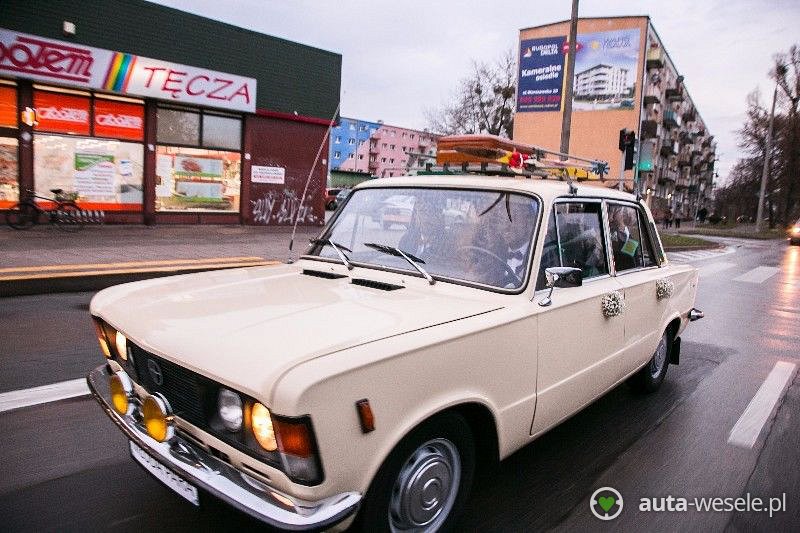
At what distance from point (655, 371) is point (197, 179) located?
50.4 ft

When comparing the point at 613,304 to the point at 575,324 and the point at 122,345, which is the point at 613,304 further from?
the point at 122,345

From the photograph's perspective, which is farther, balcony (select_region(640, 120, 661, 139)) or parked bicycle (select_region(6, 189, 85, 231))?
balcony (select_region(640, 120, 661, 139))

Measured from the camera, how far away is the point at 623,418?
4016mm

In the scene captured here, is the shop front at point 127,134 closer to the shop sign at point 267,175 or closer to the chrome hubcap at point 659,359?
the shop sign at point 267,175

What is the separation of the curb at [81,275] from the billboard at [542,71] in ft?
89.6

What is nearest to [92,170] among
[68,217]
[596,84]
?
[68,217]

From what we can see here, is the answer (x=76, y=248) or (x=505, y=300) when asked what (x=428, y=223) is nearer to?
(x=505, y=300)

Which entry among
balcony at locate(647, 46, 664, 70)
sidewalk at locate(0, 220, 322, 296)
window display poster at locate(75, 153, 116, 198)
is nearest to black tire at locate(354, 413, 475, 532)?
sidewalk at locate(0, 220, 322, 296)

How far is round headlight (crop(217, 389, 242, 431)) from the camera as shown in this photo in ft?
6.32

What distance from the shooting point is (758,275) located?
13.6m

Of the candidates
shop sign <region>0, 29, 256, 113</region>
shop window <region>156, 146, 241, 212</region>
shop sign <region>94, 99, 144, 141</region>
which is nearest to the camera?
shop sign <region>0, 29, 256, 113</region>

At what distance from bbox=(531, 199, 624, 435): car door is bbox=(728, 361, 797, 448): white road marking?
1.10 m

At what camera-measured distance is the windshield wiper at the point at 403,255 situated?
2.93 m

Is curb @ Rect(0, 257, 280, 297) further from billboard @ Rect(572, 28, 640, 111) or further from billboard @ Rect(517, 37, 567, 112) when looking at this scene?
billboard @ Rect(572, 28, 640, 111)
